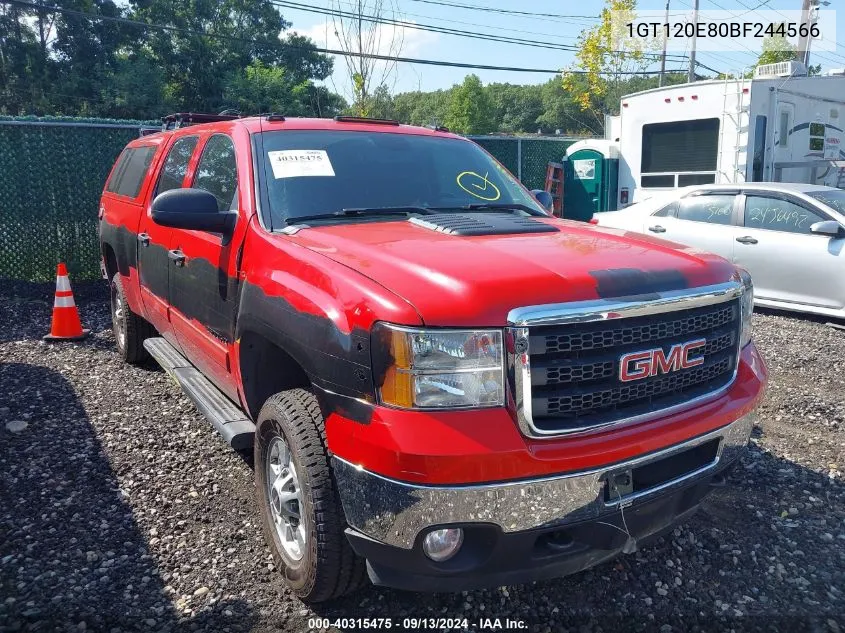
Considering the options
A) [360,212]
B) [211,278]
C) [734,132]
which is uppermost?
[734,132]

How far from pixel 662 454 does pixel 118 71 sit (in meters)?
38.3

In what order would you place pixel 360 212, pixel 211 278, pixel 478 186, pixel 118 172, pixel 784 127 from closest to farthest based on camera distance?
1. pixel 360 212
2. pixel 211 278
3. pixel 478 186
4. pixel 118 172
5. pixel 784 127

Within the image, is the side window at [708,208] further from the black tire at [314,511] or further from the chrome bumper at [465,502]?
the black tire at [314,511]

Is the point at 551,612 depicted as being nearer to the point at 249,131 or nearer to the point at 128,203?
the point at 249,131

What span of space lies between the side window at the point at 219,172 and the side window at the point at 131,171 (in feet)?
4.04

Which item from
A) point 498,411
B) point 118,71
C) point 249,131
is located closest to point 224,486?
point 249,131

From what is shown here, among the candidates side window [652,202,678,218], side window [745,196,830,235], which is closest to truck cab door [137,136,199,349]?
side window [652,202,678,218]

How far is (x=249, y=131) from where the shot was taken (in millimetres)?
3553

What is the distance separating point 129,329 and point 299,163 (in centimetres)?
310

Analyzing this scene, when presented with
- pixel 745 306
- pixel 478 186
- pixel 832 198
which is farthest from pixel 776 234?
pixel 745 306

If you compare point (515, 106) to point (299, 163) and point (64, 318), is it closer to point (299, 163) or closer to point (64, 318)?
point (64, 318)

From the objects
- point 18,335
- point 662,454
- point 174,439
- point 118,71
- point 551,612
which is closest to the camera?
point 662,454

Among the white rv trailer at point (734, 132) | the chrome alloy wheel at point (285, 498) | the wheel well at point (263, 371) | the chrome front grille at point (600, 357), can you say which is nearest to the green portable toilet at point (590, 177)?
the white rv trailer at point (734, 132)

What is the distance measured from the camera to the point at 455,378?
216cm
